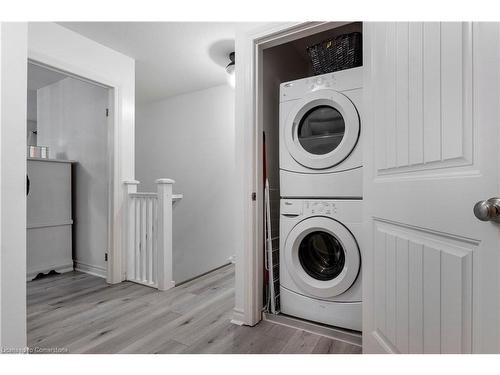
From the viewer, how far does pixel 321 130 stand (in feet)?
5.95

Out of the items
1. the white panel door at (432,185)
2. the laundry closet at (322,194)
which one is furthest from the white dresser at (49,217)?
the white panel door at (432,185)

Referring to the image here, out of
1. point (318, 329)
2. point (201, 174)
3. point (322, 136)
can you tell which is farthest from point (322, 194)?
point (201, 174)

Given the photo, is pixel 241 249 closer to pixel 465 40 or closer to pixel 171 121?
pixel 465 40

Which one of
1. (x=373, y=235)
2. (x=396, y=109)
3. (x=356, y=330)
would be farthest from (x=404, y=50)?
(x=356, y=330)

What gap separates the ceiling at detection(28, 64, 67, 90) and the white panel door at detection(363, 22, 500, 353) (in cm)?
361

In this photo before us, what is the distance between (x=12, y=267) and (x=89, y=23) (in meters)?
2.12

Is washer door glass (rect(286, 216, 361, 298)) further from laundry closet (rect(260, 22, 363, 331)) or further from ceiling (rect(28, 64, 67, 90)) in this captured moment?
ceiling (rect(28, 64, 67, 90))

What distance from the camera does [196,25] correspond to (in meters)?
2.24

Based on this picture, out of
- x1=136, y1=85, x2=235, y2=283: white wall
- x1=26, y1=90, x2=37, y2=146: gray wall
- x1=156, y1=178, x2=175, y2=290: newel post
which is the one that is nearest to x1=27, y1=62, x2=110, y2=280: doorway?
x1=156, y1=178, x2=175, y2=290: newel post

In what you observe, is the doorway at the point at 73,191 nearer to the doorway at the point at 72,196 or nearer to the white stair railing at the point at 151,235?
the doorway at the point at 72,196

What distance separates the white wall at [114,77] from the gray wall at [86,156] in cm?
31

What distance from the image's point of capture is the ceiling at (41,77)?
127 inches

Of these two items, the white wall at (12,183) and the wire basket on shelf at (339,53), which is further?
the wire basket on shelf at (339,53)

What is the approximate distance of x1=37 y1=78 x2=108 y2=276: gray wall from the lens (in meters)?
2.98
